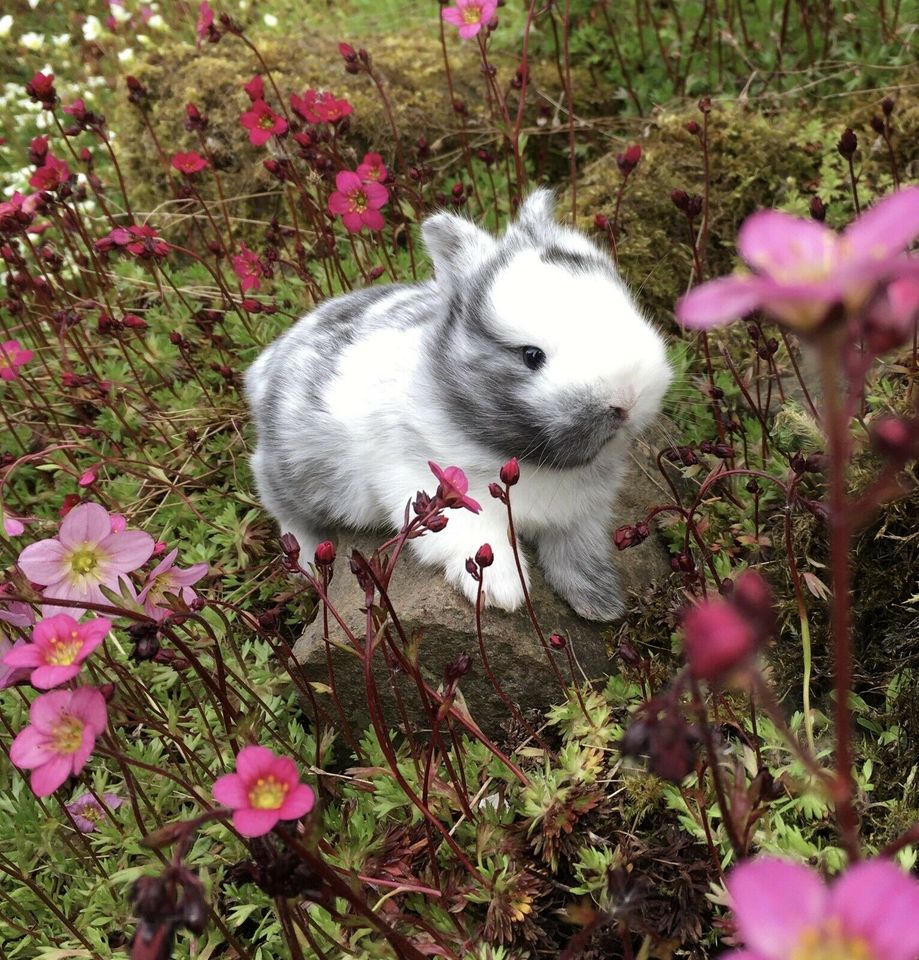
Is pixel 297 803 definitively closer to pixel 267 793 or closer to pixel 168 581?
pixel 267 793

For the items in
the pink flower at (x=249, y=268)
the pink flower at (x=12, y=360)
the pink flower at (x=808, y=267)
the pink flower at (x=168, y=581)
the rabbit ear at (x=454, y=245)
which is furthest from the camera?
the pink flower at (x=249, y=268)

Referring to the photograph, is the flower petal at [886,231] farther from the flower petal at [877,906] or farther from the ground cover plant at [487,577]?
the flower petal at [877,906]

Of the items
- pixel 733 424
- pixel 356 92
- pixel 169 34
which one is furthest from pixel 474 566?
pixel 169 34

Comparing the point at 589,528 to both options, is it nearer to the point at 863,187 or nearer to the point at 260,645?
the point at 260,645

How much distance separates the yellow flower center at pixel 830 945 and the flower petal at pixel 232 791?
91cm

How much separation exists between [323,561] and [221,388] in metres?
3.26

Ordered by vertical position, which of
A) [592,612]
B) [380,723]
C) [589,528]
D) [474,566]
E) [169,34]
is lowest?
[592,612]

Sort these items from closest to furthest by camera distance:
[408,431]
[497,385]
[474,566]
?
1. [474,566]
2. [497,385]
3. [408,431]

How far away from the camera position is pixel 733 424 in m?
4.04

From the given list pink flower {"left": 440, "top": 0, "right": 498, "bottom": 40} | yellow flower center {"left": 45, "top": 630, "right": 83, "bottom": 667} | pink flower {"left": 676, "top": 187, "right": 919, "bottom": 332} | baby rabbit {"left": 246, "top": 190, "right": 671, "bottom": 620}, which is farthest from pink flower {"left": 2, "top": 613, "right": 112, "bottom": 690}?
pink flower {"left": 440, "top": 0, "right": 498, "bottom": 40}

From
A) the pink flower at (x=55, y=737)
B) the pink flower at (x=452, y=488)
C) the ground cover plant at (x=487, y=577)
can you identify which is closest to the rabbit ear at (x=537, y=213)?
the ground cover plant at (x=487, y=577)

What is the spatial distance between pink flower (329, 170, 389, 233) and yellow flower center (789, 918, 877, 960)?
12.8 ft

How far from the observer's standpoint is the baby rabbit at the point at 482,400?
3.01m

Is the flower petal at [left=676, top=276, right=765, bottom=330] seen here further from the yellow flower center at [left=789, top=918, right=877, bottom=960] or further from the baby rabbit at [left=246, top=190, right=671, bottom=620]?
the baby rabbit at [left=246, top=190, right=671, bottom=620]
